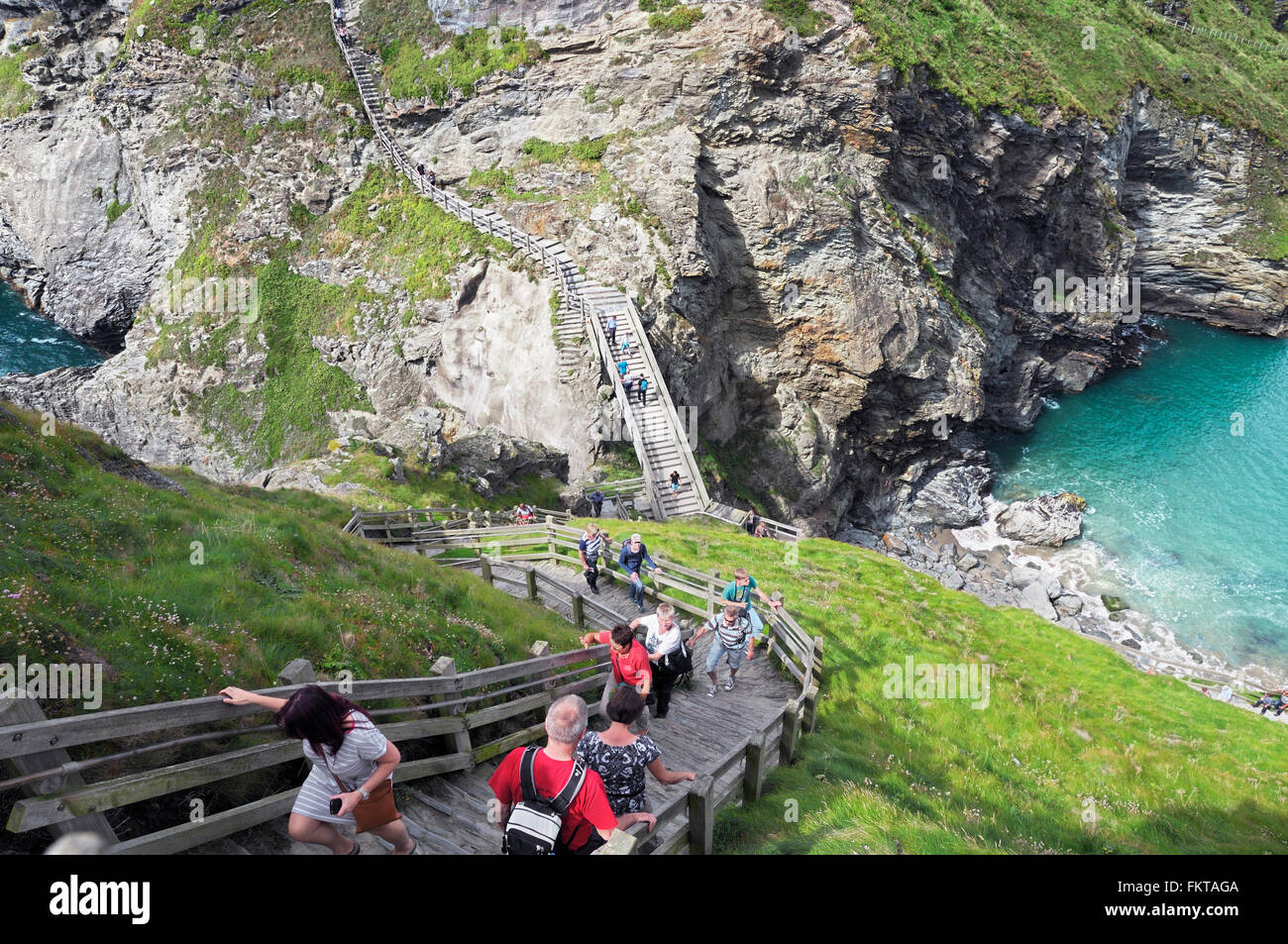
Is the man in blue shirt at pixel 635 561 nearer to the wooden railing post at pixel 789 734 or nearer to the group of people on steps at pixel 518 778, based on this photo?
the wooden railing post at pixel 789 734

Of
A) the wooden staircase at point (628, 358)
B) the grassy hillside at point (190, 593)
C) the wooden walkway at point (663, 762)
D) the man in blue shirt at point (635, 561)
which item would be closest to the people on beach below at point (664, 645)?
the wooden walkway at point (663, 762)

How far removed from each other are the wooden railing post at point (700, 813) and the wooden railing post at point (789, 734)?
4.18 m

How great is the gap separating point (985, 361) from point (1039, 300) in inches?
461

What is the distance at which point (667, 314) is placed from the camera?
35.1m

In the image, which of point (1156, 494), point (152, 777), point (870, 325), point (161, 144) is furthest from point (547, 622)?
point (161, 144)

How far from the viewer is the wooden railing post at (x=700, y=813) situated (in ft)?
18.7

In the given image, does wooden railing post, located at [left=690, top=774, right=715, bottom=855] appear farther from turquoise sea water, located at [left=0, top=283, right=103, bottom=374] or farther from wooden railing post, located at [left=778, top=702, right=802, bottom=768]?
turquoise sea water, located at [left=0, top=283, right=103, bottom=374]

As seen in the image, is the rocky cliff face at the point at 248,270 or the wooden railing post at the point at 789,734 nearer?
the wooden railing post at the point at 789,734

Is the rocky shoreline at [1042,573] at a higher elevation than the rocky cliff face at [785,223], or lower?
lower

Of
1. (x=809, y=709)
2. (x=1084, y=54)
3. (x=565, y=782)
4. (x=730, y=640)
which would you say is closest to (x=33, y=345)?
(x=730, y=640)

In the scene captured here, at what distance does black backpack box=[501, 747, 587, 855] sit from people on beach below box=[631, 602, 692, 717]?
510cm

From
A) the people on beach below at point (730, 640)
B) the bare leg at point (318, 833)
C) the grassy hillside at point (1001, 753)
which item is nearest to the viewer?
the bare leg at point (318, 833)

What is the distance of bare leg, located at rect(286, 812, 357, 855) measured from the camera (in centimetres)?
496

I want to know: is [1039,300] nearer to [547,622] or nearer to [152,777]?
[547,622]
